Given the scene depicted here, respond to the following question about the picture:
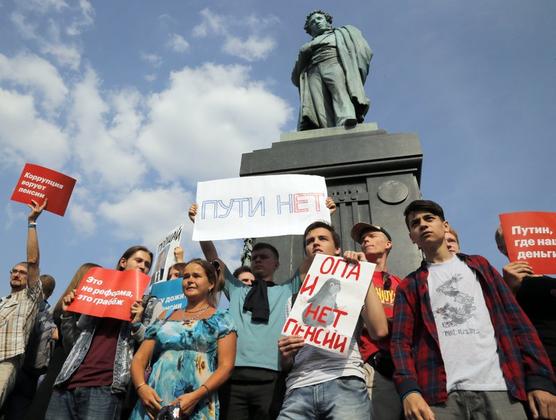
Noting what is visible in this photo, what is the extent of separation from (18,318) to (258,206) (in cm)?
235

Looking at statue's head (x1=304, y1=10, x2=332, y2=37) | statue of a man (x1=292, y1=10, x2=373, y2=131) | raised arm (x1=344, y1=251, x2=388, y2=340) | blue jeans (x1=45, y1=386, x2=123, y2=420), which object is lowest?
blue jeans (x1=45, y1=386, x2=123, y2=420)

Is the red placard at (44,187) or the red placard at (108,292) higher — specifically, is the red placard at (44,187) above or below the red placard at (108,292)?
above

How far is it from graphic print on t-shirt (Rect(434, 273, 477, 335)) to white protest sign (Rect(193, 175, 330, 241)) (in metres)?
1.73

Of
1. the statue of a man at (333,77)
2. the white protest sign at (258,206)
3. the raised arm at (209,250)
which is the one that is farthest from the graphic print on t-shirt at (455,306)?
the statue of a man at (333,77)

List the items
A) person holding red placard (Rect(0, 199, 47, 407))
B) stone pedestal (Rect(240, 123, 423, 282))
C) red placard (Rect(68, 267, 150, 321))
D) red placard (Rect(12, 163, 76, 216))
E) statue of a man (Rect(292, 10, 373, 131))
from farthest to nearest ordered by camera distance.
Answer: statue of a man (Rect(292, 10, 373, 131)), stone pedestal (Rect(240, 123, 423, 282)), red placard (Rect(12, 163, 76, 216)), person holding red placard (Rect(0, 199, 47, 407)), red placard (Rect(68, 267, 150, 321))

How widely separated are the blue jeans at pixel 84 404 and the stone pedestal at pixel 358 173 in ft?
8.91

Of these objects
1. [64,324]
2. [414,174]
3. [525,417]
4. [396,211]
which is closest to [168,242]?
[64,324]

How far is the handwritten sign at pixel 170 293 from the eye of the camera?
13.9 ft

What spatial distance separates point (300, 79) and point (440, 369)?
721 cm

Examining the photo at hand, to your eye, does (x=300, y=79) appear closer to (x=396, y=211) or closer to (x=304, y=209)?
(x=396, y=211)

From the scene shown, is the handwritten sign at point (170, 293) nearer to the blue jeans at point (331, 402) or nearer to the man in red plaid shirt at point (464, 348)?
the blue jeans at point (331, 402)

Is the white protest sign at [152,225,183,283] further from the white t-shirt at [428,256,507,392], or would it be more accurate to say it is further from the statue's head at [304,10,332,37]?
the statue's head at [304,10,332,37]

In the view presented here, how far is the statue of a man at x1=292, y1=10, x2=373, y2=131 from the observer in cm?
798

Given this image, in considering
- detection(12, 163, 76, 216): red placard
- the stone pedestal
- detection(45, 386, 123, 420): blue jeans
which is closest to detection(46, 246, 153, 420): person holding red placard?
detection(45, 386, 123, 420): blue jeans
